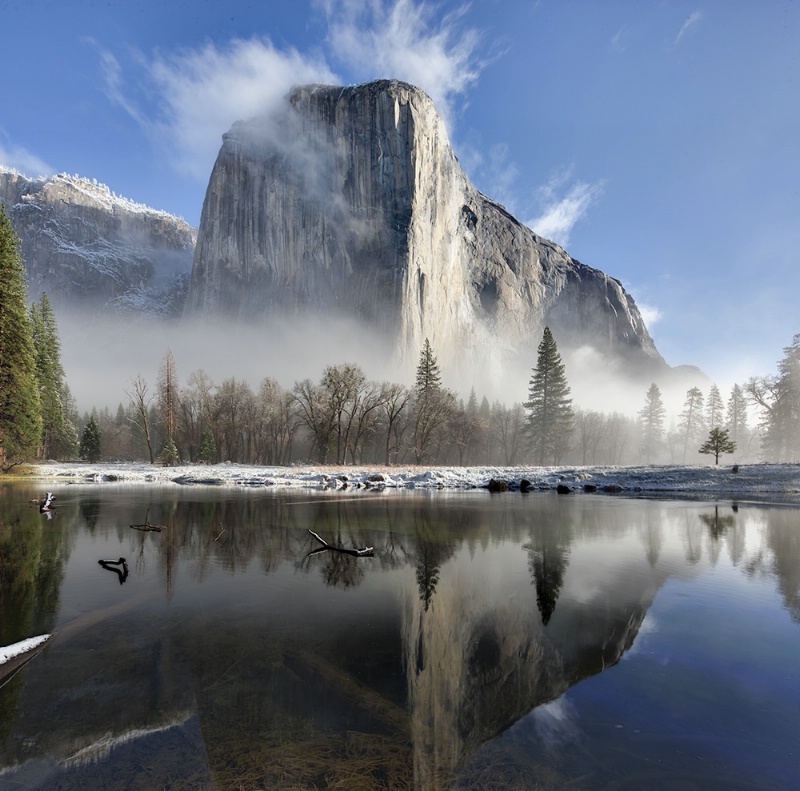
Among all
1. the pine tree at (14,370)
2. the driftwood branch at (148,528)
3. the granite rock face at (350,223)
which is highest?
the granite rock face at (350,223)

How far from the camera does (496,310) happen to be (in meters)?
153

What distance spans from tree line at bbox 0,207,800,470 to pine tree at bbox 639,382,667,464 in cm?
30

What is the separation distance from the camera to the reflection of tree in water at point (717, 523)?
1558cm

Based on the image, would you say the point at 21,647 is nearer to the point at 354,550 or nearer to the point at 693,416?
the point at 354,550

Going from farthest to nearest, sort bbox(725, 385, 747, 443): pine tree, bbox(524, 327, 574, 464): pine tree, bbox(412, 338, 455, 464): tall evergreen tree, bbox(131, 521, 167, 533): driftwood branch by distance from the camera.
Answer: bbox(725, 385, 747, 443): pine tree
bbox(524, 327, 574, 464): pine tree
bbox(412, 338, 455, 464): tall evergreen tree
bbox(131, 521, 167, 533): driftwood branch

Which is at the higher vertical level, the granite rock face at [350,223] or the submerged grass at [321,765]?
the granite rock face at [350,223]

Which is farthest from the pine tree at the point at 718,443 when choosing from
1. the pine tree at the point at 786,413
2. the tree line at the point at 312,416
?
the pine tree at the point at 786,413

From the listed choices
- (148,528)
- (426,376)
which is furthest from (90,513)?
(426,376)

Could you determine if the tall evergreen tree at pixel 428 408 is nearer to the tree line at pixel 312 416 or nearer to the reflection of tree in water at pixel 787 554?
the tree line at pixel 312 416

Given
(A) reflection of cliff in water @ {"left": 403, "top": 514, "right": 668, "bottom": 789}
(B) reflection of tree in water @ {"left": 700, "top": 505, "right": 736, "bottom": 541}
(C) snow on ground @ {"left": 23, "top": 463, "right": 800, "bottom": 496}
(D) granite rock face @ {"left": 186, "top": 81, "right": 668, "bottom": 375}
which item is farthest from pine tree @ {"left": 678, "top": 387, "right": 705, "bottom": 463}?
(A) reflection of cliff in water @ {"left": 403, "top": 514, "right": 668, "bottom": 789}

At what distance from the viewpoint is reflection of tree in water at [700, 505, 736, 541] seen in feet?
51.1

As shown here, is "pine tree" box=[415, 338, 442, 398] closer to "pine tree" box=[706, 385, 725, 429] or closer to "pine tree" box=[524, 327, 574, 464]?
"pine tree" box=[524, 327, 574, 464]

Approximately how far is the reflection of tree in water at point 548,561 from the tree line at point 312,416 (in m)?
36.6

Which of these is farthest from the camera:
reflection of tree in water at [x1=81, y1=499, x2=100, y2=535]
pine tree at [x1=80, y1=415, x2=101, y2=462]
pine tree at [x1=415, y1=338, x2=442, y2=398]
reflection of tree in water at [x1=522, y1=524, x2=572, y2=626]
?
pine tree at [x1=80, y1=415, x2=101, y2=462]
